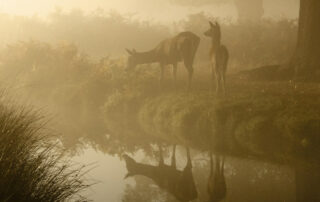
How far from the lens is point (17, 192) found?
301 centimetres

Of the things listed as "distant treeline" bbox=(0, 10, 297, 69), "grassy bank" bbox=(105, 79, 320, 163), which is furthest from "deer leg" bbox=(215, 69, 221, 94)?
"distant treeline" bbox=(0, 10, 297, 69)

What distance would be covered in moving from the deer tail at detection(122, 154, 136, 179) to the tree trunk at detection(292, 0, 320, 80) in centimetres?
476

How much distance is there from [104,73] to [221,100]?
435 cm

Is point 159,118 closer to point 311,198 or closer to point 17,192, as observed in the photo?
point 311,198

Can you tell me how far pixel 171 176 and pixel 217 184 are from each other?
754mm

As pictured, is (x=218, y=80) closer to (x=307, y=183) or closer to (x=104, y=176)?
(x=104, y=176)

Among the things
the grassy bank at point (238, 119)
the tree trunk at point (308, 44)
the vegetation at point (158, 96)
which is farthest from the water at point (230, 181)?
the tree trunk at point (308, 44)

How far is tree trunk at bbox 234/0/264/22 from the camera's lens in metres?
15.7

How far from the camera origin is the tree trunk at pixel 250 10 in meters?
15.7

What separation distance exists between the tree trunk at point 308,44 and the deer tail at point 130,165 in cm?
476

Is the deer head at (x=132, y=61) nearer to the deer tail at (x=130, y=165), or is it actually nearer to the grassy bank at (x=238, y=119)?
the grassy bank at (x=238, y=119)

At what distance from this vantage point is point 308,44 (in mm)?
10016

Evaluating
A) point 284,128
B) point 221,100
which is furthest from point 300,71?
point 284,128

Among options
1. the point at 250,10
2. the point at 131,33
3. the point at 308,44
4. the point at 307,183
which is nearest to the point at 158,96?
the point at 308,44
